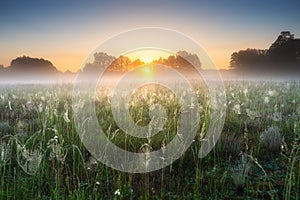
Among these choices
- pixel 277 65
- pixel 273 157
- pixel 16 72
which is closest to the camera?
pixel 273 157

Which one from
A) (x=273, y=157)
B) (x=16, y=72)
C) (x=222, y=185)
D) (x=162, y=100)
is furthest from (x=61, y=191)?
(x=16, y=72)

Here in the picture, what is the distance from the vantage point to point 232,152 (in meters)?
4.24

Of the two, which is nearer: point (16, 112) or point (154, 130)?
point (154, 130)

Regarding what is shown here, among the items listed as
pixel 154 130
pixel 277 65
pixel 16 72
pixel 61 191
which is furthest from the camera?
pixel 16 72

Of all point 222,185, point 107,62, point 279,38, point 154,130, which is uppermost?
point 279,38

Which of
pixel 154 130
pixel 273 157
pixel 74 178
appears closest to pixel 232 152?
pixel 273 157

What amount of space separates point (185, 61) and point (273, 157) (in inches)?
1216

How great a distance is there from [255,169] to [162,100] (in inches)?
178

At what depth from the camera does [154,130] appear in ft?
16.2

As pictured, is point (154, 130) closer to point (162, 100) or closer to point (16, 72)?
point (162, 100)

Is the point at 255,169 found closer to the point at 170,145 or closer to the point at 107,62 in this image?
the point at 170,145

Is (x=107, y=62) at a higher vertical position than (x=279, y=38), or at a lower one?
lower

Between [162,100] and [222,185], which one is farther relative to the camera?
[162,100]

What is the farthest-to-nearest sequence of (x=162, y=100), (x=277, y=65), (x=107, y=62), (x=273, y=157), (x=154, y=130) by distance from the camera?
(x=277, y=65), (x=107, y=62), (x=162, y=100), (x=154, y=130), (x=273, y=157)
